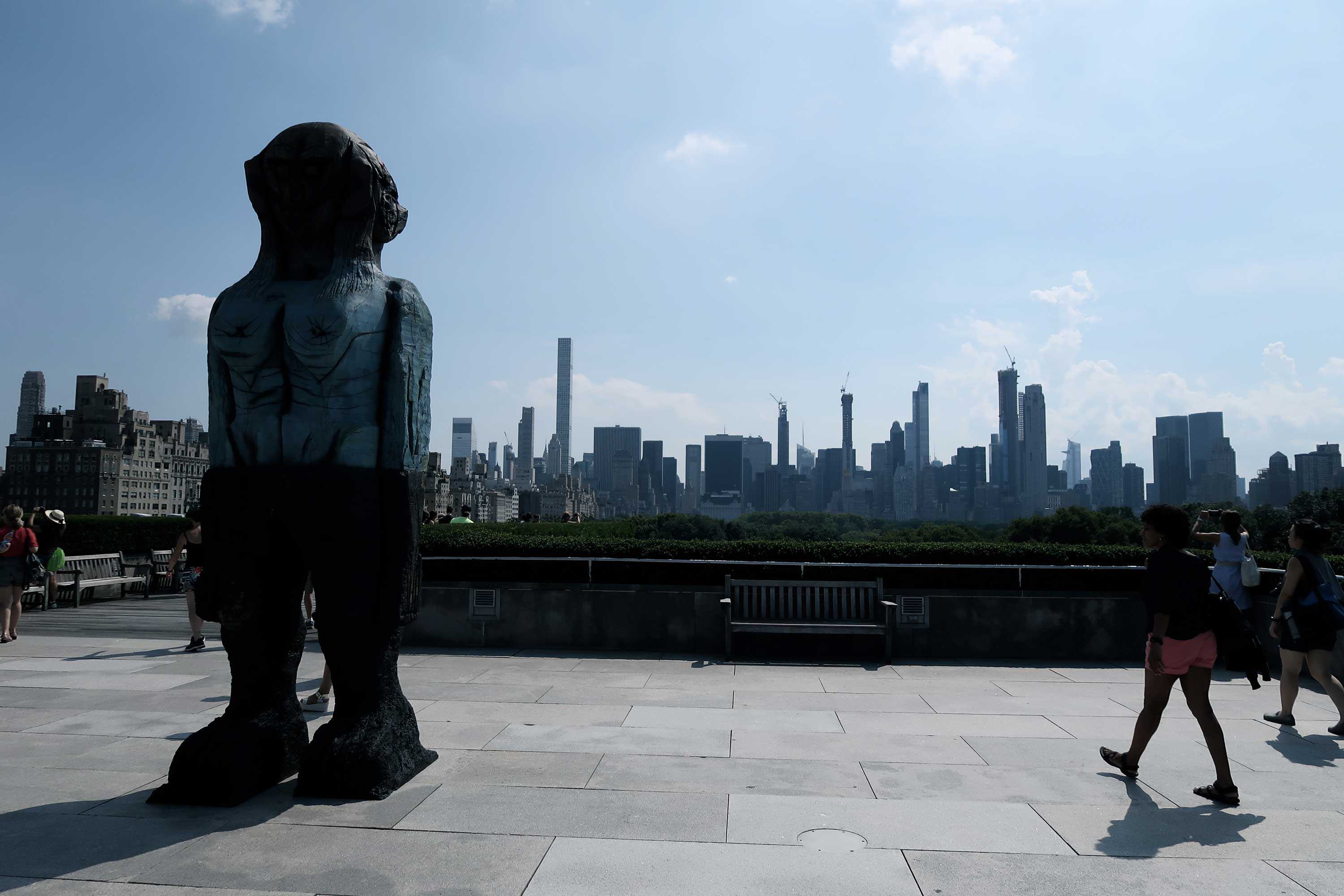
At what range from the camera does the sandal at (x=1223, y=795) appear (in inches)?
184

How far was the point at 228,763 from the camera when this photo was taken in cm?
447

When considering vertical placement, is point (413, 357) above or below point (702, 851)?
above

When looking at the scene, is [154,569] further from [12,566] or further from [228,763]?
[228,763]

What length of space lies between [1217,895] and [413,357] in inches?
180

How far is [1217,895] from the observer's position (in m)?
3.52

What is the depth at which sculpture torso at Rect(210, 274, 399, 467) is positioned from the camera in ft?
15.2

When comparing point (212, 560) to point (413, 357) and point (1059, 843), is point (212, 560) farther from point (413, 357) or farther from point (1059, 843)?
point (1059, 843)

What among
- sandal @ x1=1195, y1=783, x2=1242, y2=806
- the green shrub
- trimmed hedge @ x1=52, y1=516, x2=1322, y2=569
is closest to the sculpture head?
sandal @ x1=1195, y1=783, x2=1242, y2=806

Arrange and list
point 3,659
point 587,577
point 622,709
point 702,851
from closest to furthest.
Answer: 1. point 702,851
2. point 622,709
3. point 3,659
4. point 587,577

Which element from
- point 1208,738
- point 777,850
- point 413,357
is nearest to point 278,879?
point 777,850

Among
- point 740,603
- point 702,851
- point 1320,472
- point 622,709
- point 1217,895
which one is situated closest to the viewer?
point 1217,895

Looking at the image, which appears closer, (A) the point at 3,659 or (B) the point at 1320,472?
(A) the point at 3,659

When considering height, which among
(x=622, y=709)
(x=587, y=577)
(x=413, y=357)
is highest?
(x=413, y=357)

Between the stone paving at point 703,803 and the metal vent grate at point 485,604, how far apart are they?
2.31m
